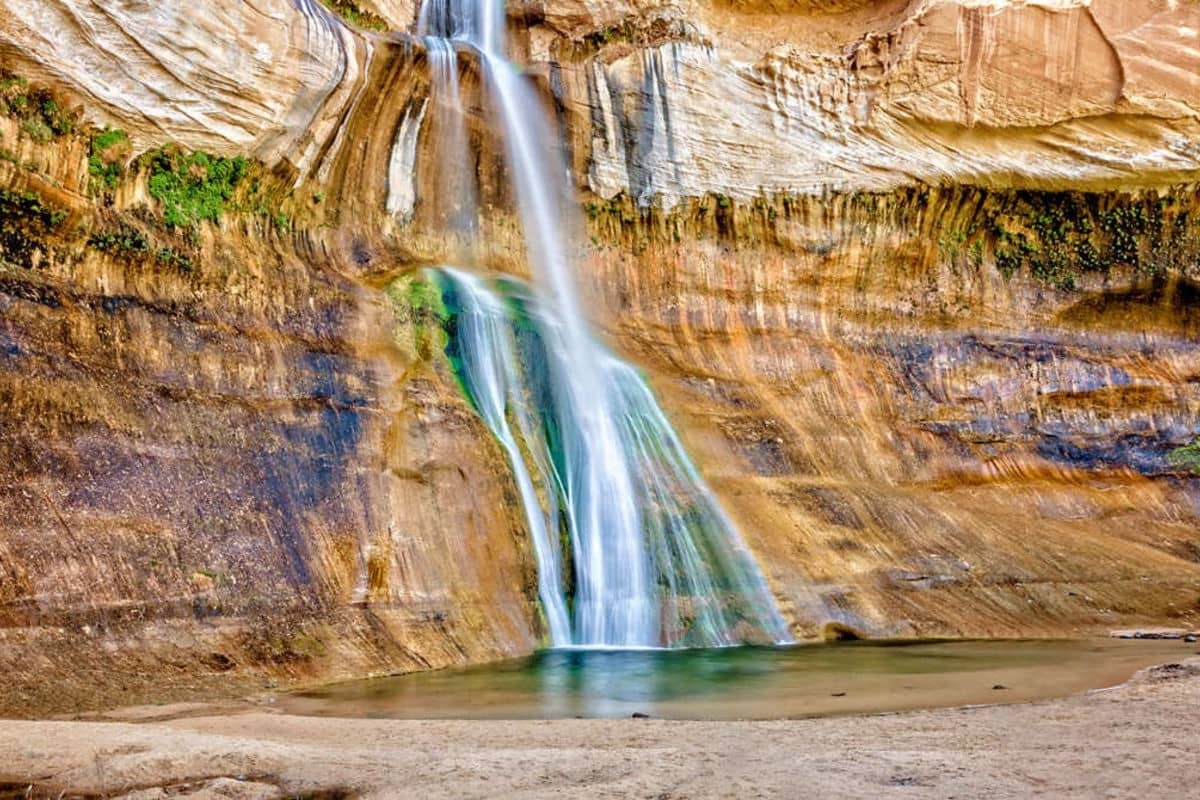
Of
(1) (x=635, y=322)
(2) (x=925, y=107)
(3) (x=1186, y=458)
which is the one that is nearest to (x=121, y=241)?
(1) (x=635, y=322)

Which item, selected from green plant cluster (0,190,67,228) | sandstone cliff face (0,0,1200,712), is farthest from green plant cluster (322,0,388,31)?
green plant cluster (0,190,67,228)

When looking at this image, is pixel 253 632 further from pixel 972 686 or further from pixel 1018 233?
pixel 1018 233

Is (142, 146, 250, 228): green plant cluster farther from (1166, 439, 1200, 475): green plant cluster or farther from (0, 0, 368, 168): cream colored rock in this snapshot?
(1166, 439, 1200, 475): green plant cluster

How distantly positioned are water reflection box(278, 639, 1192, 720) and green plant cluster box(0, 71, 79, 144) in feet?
24.2

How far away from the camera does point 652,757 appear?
602 centimetres

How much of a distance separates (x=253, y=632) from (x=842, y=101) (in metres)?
12.9

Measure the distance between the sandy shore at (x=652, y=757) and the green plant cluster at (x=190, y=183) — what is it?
27.3ft

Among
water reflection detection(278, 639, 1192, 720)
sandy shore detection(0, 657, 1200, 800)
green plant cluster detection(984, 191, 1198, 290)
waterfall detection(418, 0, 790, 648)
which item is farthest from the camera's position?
green plant cluster detection(984, 191, 1198, 290)

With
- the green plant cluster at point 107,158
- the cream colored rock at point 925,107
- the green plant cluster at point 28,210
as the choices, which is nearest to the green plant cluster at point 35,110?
the green plant cluster at point 107,158

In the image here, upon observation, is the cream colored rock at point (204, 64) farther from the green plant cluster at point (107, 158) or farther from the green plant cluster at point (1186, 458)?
the green plant cluster at point (1186, 458)

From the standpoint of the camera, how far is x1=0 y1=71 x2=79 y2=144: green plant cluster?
12180mm

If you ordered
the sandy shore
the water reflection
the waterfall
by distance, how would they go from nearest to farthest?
the sandy shore
the water reflection
the waterfall

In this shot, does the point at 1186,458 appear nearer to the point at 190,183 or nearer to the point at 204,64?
the point at 190,183

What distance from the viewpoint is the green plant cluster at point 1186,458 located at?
57.5ft
